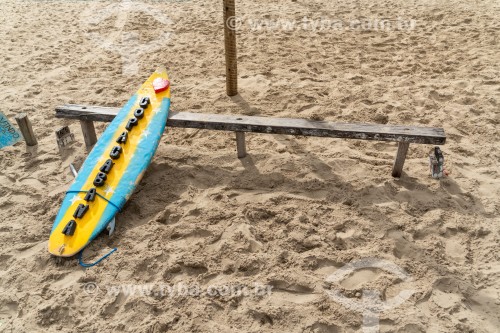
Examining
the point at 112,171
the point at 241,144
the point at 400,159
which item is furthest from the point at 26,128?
the point at 400,159

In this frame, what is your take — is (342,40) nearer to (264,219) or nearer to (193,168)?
(193,168)

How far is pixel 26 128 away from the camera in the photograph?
376 centimetres

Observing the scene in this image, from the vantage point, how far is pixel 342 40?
5.53 meters

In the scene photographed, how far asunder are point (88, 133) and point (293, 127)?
1896 mm

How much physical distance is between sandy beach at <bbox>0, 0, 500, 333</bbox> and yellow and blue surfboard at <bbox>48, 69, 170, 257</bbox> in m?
0.12

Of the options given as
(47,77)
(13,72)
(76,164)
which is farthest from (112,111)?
(13,72)

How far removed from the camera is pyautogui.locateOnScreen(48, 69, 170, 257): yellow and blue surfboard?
109 inches

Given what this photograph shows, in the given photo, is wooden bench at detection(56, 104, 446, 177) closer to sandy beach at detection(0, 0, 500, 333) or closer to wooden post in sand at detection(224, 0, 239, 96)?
sandy beach at detection(0, 0, 500, 333)

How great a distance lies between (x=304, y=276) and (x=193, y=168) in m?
1.42

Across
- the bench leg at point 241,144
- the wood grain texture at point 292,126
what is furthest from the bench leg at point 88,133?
the bench leg at point 241,144

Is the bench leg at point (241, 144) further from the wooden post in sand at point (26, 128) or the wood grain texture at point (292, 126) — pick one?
the wooden post in sand at point (26, 128)

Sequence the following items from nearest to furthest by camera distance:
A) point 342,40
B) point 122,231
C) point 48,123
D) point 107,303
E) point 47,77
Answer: point 107,303, point 122,231, point 48,123, point 47,77, point 342,40

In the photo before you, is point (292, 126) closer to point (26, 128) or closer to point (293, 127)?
point (293, 127)

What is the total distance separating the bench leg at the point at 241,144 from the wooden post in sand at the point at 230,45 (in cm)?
113
